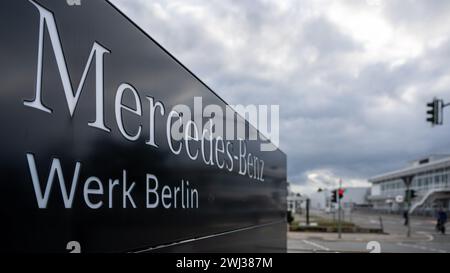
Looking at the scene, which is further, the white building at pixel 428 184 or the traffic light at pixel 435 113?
the white building at pixel 428 184

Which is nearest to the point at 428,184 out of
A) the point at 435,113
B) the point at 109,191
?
the point at 435,113

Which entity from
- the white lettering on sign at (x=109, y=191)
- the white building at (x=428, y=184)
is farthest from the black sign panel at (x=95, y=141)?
the white building at (x=428, y=184)

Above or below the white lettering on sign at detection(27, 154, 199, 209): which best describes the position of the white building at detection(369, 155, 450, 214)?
below

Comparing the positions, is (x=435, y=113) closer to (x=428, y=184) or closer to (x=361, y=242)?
(x=361, y=242)

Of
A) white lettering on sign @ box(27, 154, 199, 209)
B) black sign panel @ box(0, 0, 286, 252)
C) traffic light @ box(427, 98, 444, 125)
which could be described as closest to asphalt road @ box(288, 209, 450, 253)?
traffic light @ box(427, 98, 444, 125)

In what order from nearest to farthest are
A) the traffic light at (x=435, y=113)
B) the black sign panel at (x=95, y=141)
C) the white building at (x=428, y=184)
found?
the black sign panel at (x=95, y=141)
the traffic light at (x=435, y=113)
the white building at (x=428, y=184)

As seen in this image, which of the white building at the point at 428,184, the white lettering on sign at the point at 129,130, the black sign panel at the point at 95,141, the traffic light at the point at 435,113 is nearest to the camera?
the black sign panel at the point at 95,141

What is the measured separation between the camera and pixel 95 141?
1890 millimetres

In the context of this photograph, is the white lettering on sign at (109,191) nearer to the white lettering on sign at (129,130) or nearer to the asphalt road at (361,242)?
the white lettering on sign at (129,130)

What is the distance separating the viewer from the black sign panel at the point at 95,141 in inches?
58.2

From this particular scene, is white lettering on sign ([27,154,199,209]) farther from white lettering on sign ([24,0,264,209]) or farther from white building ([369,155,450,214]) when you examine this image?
white building ([369,155,450,214])

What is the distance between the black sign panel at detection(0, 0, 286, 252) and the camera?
148 cm
